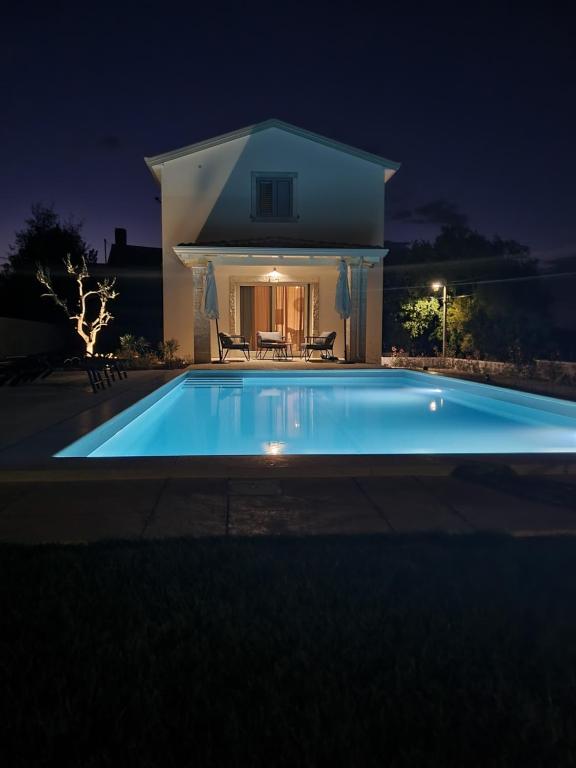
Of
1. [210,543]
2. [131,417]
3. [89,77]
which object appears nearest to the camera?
[210,543]

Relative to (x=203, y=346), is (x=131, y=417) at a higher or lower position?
lower

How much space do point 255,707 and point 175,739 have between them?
254mm

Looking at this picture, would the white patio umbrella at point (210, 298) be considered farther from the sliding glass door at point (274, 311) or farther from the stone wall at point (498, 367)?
the stone wall at point (498, 367)

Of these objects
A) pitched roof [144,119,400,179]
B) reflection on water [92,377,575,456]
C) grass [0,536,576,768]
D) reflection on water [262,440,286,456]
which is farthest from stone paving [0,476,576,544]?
pitched roof [144,119,400,179]

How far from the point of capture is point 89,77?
711 inches

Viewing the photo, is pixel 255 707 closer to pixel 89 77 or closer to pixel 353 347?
pixel 353 347

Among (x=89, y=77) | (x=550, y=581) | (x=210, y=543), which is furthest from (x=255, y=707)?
(x=89, y=77)

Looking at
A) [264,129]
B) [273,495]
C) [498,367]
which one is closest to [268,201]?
[264,129]

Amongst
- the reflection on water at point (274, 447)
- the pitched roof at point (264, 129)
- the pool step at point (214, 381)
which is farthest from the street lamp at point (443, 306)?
the reflection on water at point (274, 447)

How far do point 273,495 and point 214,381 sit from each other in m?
9.37

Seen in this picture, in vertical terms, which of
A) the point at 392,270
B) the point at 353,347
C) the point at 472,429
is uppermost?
the point at 392,270

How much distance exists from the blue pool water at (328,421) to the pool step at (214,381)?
23mm

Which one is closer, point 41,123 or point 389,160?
point 389,160

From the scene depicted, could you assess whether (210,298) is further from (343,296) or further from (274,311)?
(274,311)
